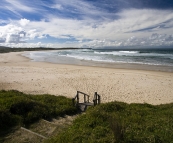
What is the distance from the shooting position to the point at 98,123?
5.18 m

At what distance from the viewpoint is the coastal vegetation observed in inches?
164

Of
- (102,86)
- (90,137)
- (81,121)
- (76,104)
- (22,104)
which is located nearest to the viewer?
(90,137)

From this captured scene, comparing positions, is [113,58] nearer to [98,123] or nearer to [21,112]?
[21,112]

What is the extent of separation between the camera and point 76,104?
8.48m

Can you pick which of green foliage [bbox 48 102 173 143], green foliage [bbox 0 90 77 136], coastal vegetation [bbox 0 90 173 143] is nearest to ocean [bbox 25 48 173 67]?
green foliage [bbox 0 90 77 136]

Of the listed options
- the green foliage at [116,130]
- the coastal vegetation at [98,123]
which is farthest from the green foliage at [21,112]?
the green foliage at [116,130]

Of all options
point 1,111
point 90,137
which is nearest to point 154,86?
point 90,137

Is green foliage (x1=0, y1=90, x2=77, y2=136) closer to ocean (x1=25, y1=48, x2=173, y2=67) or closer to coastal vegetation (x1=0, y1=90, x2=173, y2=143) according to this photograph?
coastal vegetation (x1=0, y1=90, x2=173, y2=143)

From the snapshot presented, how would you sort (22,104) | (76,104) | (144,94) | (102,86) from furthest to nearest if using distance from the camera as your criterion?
1. (102,86)
2. (144,94)
3. (76,104)
4. (22,104)

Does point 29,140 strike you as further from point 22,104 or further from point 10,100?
point 10,100

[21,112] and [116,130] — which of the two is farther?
[21,112]

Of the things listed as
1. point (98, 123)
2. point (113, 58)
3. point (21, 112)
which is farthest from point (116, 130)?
point (113, 58)

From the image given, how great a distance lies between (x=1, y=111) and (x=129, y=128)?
4.47 metres

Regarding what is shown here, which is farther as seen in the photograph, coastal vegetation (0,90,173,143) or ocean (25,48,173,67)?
ocean (25,48,173,67)
